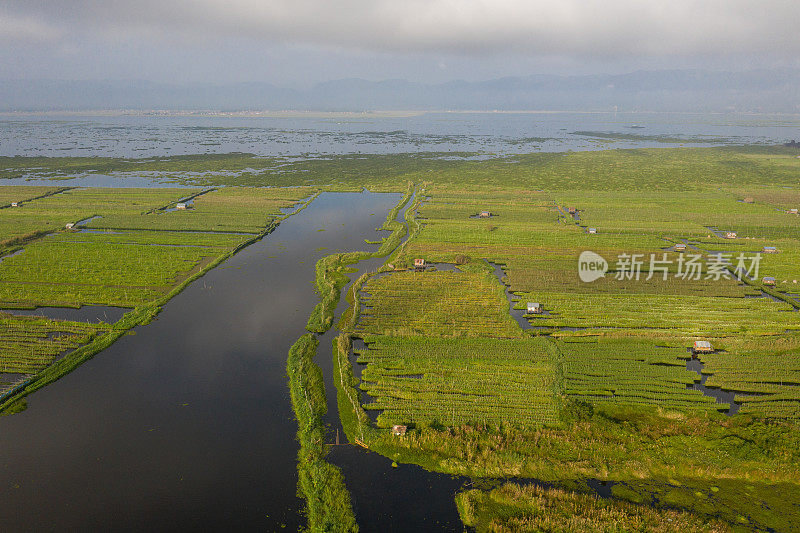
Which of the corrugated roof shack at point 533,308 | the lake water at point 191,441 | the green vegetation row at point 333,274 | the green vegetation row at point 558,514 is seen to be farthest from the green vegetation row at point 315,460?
the corrugated roof shack at point 533,308

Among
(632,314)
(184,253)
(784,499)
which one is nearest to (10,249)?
(184,253)

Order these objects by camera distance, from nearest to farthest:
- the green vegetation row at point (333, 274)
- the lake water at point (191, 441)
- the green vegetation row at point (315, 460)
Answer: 1. the green vegetation row at point (315, 460)
2. the lake water at point (191, 441)
3. the green vegetation row at point (333, 274)

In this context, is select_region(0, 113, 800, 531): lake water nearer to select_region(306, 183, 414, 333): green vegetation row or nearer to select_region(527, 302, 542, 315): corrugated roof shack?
select_region(306, 183, 414, 333): green vegetation row

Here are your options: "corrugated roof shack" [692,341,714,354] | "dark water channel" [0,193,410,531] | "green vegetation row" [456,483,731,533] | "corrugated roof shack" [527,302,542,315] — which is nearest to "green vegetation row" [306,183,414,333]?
"dark water channel" [0,193,410,531]

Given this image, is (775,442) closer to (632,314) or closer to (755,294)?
(632,314)

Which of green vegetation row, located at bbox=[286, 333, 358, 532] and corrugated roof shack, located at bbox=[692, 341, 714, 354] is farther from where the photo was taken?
corrugated roof shack, located at bbox=[692, 341, 714, 354]

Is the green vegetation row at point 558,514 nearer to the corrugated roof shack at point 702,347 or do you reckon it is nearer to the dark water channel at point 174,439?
the dark water channel at point 174,439

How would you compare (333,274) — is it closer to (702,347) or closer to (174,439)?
(174,439)
